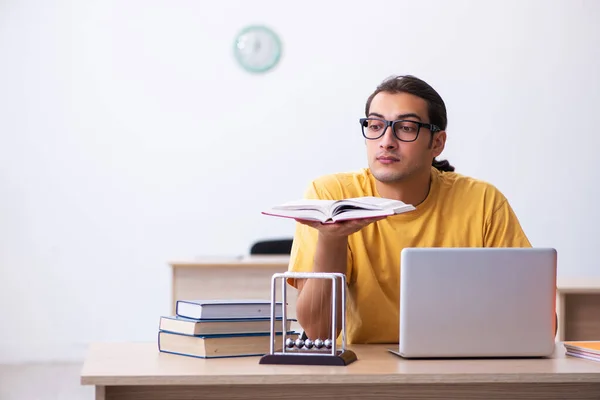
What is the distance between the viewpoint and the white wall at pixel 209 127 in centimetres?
515

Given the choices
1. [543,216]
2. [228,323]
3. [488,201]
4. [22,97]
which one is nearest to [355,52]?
[543,216]

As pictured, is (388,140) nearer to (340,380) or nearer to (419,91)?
(419,91)

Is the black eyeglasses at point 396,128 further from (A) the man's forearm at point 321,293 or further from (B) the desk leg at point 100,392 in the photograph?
(B) the desk leg at point 100,392

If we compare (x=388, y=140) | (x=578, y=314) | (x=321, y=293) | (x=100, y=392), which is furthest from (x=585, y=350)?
(x=578, y=314)

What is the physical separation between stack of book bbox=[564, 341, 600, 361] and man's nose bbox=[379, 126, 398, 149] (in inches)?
24.1

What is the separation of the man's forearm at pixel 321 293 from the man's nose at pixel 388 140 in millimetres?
315

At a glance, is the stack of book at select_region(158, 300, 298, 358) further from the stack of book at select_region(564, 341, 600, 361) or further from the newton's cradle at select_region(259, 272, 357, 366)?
the stack of book at select_region(564, 341, 600, 361)

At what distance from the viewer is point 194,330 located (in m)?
1.61

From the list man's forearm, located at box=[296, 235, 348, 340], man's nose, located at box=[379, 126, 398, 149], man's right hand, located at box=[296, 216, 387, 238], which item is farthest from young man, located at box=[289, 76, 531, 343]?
man's right hand, located at box=[296, 216, 387, 238]

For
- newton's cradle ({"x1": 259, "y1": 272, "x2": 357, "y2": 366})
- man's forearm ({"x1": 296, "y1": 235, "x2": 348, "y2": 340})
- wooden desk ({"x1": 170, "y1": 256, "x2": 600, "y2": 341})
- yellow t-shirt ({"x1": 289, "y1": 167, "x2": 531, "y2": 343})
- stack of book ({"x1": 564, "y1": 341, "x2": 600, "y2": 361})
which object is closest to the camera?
newton's cradle ({"x1": 259, "y1": 272, "x2": 357, "y2": 366})

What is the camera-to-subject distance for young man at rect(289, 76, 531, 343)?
2004mm

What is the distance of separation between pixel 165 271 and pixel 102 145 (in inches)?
34.9

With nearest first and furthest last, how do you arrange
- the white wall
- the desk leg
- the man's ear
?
the desk leg → the man's ear → the white wall

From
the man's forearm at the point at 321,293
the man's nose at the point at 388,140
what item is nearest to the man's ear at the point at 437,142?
the man's nose at the point at 388,140
